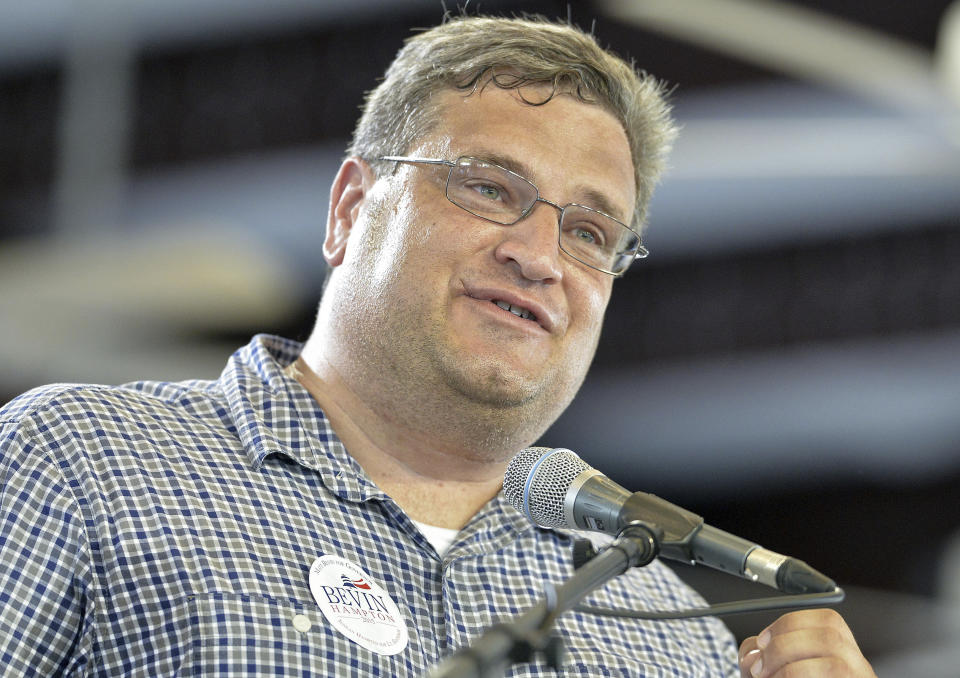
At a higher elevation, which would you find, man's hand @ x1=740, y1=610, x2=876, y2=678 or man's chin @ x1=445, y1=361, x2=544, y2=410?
man's chin @ x1=445, y1=361, x2=544, y2=410

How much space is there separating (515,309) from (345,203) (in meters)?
0.45

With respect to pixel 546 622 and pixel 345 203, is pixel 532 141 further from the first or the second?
pixel 546 622

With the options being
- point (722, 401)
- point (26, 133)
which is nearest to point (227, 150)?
point (26, 133)

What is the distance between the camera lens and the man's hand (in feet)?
4.56

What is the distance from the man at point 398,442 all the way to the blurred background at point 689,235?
2604mm

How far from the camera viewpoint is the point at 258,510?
152 cm

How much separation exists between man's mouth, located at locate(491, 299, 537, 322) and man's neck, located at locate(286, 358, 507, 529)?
0.24 metres

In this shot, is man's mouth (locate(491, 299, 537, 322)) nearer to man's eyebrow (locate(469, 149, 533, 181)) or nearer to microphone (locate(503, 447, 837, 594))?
man's eyebrow (locate(469, 149, 533, 181))

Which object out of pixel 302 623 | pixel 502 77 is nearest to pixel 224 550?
pixel 302 623

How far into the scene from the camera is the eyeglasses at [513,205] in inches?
70.3

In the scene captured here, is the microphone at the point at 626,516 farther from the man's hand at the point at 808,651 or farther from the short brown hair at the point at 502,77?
the short brown hair at the point at 502,77

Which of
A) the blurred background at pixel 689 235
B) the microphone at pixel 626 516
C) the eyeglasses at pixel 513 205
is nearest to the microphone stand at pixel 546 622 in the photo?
the microphone at pixel 626 516

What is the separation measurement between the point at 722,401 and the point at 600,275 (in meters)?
5.14

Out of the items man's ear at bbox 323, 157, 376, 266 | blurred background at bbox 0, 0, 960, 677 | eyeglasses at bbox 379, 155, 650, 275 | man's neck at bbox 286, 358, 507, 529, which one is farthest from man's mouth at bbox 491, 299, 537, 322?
blurred background at bbox 0, 0, 960, 677
